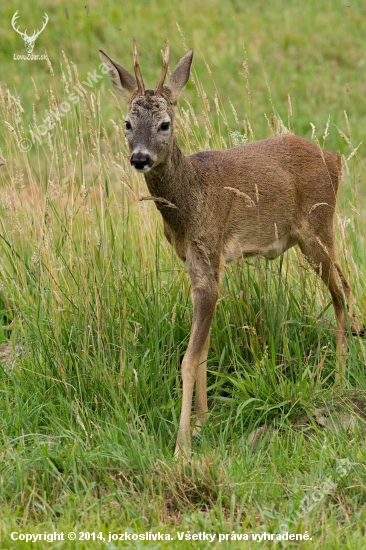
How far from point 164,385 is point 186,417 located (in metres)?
0.32

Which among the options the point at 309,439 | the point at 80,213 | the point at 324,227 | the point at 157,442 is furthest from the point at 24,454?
the point at 324,227

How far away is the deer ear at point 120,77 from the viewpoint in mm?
4938

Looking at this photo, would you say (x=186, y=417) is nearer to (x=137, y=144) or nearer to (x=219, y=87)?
(x=137, y=144)

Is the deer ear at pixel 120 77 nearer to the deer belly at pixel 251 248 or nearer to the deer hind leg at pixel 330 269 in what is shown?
the deer belly at pixel 251 248

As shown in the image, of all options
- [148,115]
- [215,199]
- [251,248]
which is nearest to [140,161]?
[148,115]

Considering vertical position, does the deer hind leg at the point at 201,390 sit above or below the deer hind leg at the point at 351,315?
below

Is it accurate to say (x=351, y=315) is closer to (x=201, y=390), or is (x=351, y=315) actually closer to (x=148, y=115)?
(x=201, y=390)

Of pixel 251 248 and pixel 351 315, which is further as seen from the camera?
pixel 351 315

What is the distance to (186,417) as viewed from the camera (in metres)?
4.71

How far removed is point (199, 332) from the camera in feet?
16.1

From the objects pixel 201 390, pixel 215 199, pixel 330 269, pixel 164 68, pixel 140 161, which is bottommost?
pixel 201 390

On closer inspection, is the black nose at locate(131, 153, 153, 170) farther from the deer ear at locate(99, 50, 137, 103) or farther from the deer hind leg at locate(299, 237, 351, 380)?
the deer hind leg at locate(299, 237, 351, 380)

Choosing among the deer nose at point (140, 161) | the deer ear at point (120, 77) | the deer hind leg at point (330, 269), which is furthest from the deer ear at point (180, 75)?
the deer hind leg at point (330, 269)

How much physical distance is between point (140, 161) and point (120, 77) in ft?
2.58
